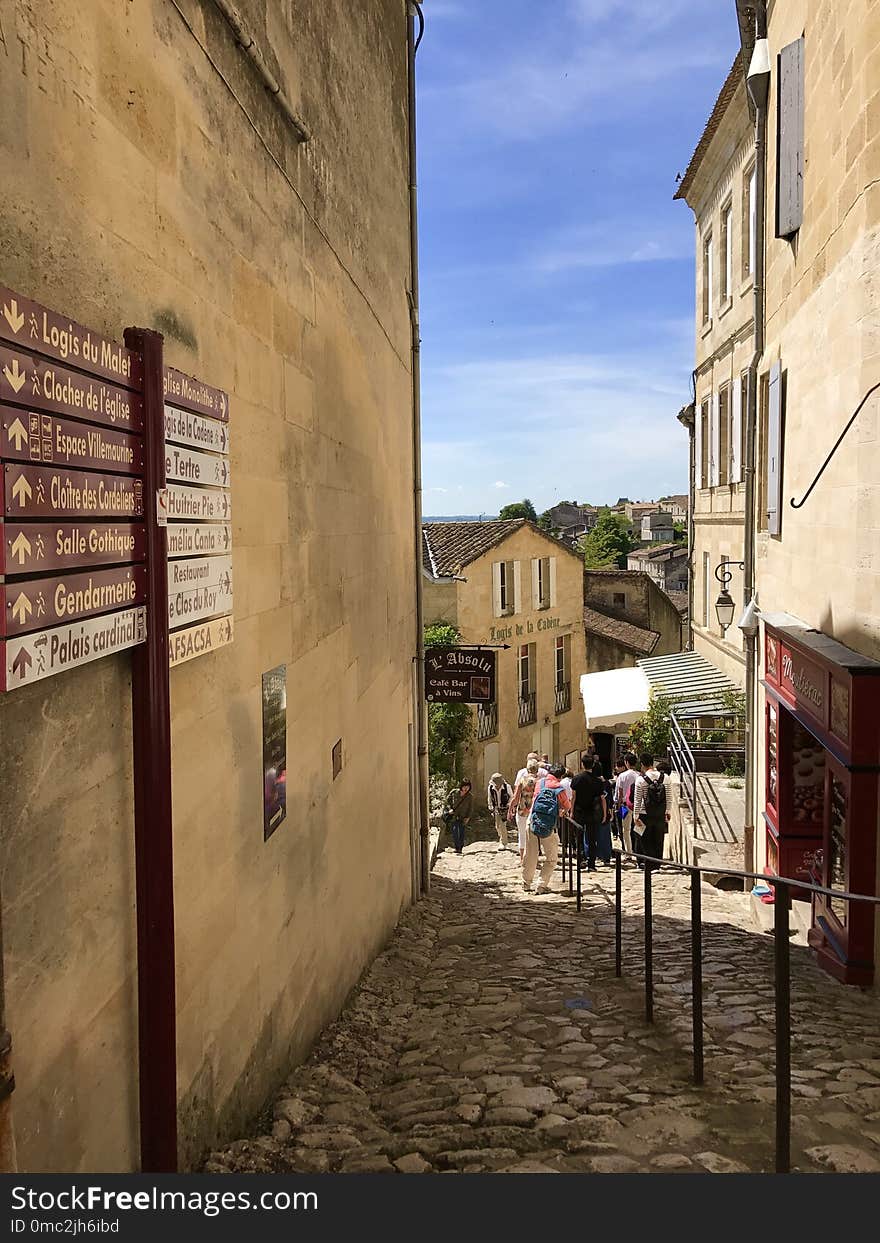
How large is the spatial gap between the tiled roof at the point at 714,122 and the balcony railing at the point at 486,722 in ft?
42.4

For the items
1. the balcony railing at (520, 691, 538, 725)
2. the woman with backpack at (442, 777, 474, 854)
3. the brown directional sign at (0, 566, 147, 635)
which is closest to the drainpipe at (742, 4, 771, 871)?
the woman with backpack at (442, 777, 474, 854)

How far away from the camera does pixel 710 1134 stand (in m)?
3.75

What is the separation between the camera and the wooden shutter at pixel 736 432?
14.4 metres

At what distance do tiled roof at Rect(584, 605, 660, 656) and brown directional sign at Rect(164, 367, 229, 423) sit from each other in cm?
2999

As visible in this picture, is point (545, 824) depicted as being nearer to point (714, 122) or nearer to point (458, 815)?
point (458, 815)

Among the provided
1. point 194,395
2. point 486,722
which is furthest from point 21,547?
point 486,722

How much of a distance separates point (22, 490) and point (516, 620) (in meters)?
26.1

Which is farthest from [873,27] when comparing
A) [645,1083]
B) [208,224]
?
[645,1083]

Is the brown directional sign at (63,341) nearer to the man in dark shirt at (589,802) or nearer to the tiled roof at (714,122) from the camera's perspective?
the man in dark shirt at (589,802)

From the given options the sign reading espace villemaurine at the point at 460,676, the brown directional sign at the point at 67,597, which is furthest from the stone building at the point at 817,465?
the brown directional sign at the point at 67,597

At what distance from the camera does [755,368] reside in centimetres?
1053

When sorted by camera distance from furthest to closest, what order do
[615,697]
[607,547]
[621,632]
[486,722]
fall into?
[607,547]
[621,632]
[486,722]
[615,697]

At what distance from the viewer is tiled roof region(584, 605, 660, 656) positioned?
1313 inches

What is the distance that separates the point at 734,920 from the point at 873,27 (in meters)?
7.03
